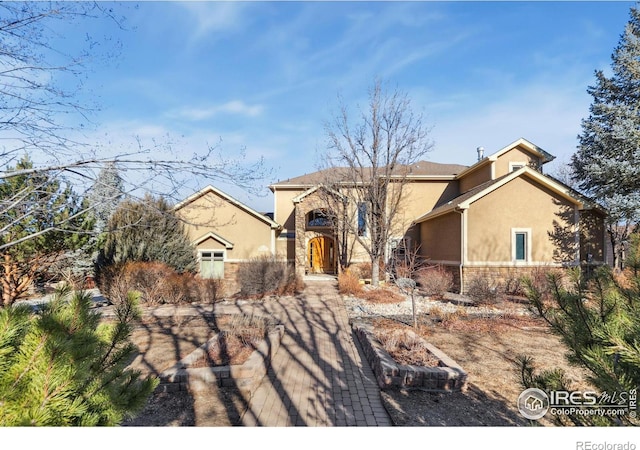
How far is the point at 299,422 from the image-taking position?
157 inches

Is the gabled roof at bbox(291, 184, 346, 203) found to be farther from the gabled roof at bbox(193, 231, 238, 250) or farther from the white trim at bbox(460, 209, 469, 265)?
the white trim at bbox(460, 209, 469, 265)

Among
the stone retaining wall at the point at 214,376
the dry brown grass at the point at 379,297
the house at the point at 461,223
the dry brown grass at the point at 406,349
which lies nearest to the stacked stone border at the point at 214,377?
the stone retaining wall at the point at 214,376

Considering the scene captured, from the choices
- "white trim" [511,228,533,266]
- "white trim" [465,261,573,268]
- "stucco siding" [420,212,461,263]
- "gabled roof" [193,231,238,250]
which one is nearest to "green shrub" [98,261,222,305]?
"gabled roof" [193,231,238,250]

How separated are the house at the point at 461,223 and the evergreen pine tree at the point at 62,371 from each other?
12.1 metres

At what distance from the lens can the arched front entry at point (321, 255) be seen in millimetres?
22625

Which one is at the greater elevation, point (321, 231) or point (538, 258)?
point (321, 231)

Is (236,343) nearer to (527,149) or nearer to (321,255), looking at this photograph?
(321,255)

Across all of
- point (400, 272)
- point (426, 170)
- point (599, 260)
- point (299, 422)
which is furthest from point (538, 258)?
point (299, 422)

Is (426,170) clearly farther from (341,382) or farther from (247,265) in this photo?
(341,382)

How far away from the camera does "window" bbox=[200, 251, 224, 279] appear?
61.9ft

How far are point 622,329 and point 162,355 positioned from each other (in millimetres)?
7083

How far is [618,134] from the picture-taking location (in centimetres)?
1506

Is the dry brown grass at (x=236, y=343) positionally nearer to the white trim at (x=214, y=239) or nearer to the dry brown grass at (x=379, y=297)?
the dry brown grass at (x=379, y=297)

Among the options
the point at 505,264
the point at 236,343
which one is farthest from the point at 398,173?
the point at 236,343
